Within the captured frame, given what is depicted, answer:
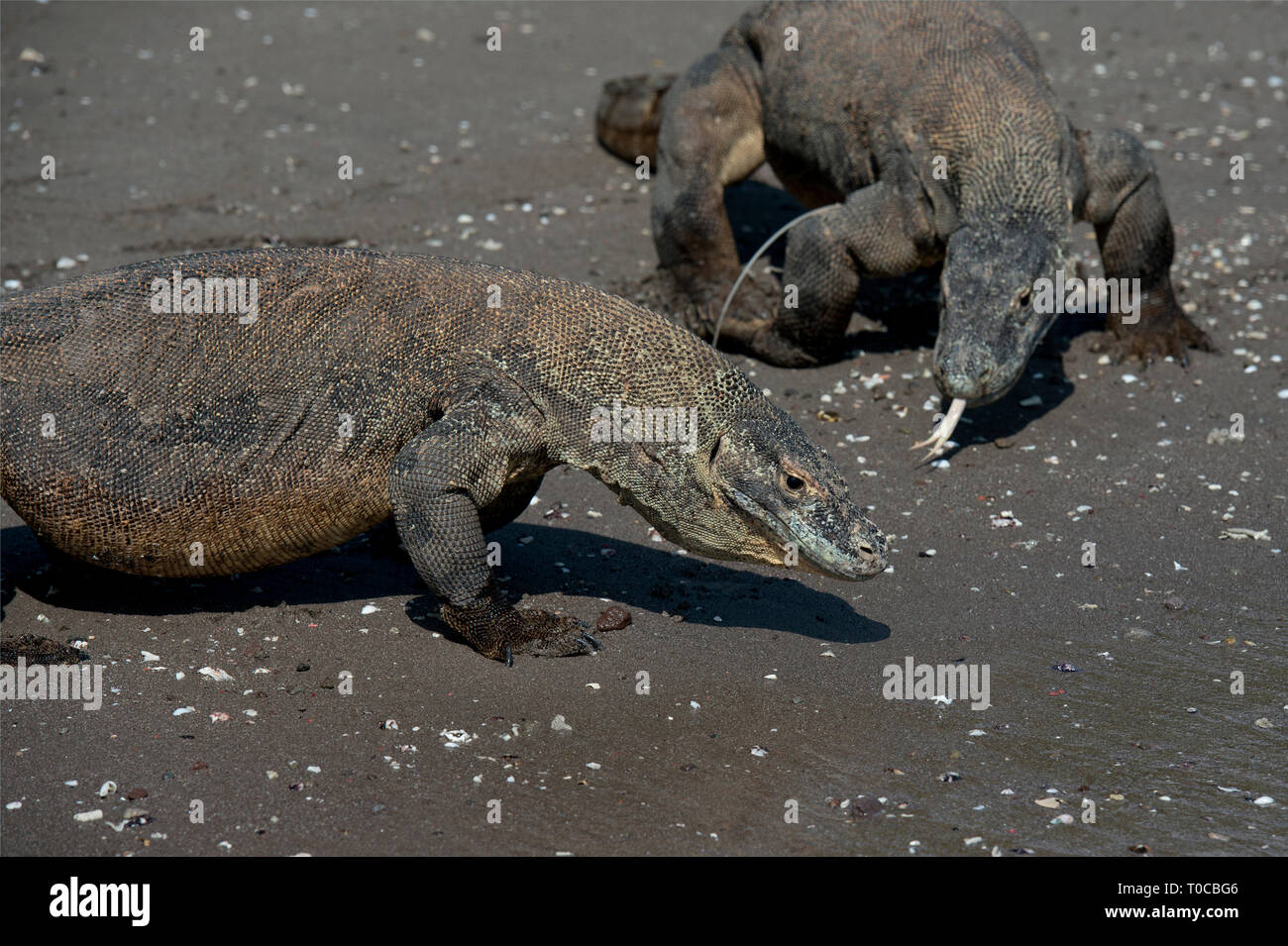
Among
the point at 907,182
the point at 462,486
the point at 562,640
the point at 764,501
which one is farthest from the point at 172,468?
the point at 907,182

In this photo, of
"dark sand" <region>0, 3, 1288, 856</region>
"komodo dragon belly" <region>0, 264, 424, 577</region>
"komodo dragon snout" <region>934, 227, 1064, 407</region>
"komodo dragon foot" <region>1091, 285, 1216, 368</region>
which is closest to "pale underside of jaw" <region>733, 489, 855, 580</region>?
"dark sand" <region>0, 3, 1288, 856</region>

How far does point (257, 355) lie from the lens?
504 cm

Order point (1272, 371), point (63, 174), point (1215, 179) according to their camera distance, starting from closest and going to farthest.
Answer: point (1272, 371), point (63, 174), point (1215, 179)

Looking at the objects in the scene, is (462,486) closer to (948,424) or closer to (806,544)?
(806,544)

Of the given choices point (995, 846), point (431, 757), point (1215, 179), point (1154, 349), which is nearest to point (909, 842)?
point (995, 846)

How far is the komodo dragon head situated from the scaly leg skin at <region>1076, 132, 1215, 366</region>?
4124 millimetres

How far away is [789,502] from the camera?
4828 mm

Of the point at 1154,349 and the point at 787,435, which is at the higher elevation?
the point at 1154,349

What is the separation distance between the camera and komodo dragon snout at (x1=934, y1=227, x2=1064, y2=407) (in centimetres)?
687

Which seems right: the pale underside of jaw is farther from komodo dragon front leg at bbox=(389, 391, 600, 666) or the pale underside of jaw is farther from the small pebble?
the small pebble

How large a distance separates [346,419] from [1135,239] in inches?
210

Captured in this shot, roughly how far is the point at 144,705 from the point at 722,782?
→ 2029 millimetres

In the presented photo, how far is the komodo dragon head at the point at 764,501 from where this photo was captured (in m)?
4.79

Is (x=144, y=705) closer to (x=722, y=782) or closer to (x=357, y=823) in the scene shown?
(x=357, y=823)
